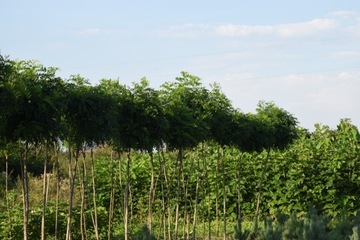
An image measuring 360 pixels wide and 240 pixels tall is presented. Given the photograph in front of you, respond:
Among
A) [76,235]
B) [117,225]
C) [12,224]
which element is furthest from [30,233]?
[117,225]

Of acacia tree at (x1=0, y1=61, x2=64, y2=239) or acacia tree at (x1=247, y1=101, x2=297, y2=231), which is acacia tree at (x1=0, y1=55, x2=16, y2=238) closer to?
acacia tree at (x1=0, y1=61, x2=64, y2=239)

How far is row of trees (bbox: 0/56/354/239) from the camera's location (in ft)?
28.2

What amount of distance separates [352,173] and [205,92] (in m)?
6.91

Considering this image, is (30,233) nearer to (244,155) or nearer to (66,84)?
(66,84)

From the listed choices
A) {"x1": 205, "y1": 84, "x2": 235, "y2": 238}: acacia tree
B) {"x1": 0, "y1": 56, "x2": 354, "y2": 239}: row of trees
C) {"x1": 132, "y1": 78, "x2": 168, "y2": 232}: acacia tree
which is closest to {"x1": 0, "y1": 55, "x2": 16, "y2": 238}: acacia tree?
{"x1": 0, "y1": 56, "x2": 354, "y2": 239}: row of trees

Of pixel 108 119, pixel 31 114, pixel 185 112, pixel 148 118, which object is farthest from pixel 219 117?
pixel 31 114

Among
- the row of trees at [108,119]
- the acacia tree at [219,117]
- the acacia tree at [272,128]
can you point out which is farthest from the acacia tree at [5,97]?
the acacia tree at [272,128]

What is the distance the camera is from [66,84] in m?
9.41

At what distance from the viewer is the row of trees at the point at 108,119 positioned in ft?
28.2

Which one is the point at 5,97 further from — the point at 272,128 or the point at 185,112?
the point at 272,128

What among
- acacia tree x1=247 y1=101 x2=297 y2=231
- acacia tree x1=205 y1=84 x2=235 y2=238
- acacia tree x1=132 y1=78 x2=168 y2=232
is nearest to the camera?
acacia tree x1=132 y1=78 x2=168 y2=232

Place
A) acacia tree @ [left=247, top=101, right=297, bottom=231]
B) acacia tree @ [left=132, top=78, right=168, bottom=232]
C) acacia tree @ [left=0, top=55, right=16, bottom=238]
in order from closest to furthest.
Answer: acacia tree @ [left=0, top=55, right=16, bottom=238], acacia tree @ [left=132, top=78, right=168, bottom=232], acacia tree @ [left=247, top=101, right=297, bottom=231]

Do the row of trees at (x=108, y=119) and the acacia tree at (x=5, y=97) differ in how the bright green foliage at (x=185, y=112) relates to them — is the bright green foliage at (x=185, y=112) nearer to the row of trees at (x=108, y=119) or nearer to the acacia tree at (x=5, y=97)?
the row of trees at (x=108, y=119)

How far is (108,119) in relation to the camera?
966 cm
